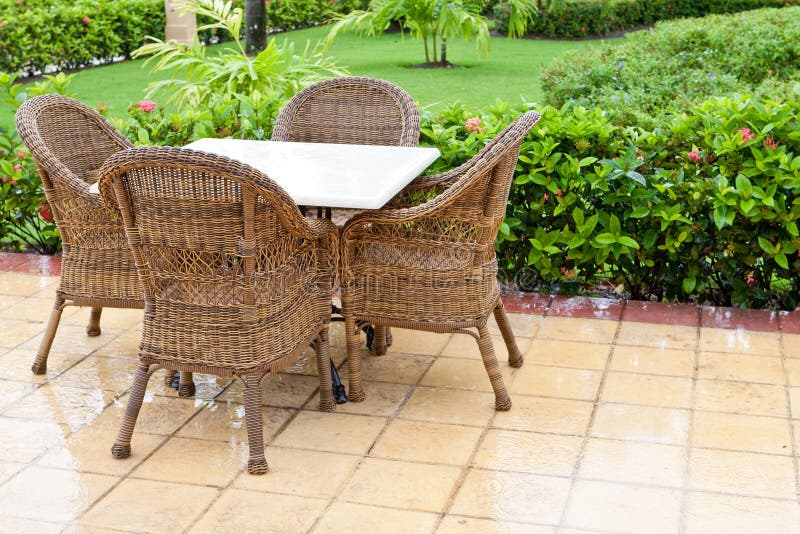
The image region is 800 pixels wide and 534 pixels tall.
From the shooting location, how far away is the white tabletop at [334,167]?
11.0ft

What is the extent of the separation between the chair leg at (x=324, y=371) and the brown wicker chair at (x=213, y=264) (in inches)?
8.1

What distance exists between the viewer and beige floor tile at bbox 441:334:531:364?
417 cm

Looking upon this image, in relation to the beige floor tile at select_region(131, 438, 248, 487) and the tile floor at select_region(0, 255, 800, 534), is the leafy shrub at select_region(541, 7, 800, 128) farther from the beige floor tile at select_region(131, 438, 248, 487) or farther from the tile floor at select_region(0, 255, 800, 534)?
the beige floor tile at select_region(131, 438, 248, 487)

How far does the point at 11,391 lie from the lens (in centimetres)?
386

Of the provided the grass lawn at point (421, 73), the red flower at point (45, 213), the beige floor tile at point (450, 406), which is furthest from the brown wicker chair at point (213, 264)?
the grass lawn at point (421, 73)

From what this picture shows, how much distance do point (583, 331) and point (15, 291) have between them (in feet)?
8.74

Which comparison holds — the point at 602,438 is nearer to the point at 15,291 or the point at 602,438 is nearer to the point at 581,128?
the point at 581,128

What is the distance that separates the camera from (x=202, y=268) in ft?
10.3

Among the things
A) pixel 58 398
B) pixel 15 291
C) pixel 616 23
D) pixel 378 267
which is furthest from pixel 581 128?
pixel 616 23

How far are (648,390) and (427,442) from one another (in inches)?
35.8

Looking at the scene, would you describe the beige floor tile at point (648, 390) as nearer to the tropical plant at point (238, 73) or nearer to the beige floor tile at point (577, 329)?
the beige floor tile at point (577, 329)

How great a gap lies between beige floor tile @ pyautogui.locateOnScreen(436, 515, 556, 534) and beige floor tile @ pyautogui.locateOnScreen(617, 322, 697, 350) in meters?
1.53

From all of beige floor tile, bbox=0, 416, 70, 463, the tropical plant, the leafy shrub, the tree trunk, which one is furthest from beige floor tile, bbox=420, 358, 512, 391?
the tree trunk

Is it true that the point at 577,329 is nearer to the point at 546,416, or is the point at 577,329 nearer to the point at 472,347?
the point at 472,347
